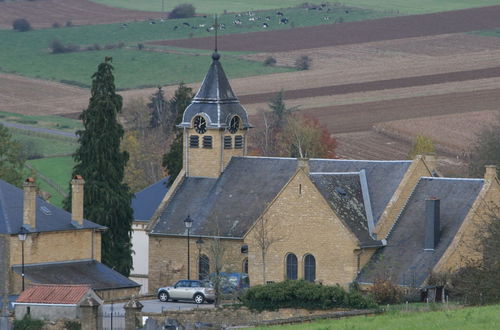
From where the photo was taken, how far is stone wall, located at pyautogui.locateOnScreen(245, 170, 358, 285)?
8281cm

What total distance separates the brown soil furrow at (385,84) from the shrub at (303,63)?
1239 cm

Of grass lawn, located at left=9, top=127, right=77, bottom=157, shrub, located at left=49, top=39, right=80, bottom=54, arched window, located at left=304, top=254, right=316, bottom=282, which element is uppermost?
shrub, located at left=49, top=39, right=80, bottom=54

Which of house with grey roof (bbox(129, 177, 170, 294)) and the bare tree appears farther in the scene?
house with grey roof (bbox(129, 177, 170, 294))

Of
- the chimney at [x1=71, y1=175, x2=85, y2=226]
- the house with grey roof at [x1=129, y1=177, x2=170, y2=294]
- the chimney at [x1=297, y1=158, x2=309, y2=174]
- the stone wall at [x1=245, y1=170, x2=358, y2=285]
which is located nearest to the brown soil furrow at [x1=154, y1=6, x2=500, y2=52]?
the house with grey roof at [x1=129, y1=177, x2=170, y2=294]

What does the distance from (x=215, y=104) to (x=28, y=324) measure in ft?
90.4

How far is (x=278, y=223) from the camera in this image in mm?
84375

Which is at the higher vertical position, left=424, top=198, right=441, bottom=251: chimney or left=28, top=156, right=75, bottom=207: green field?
left=28, top=156, right=75, bottom=207: green field

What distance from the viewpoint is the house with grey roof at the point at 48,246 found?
78.2 m

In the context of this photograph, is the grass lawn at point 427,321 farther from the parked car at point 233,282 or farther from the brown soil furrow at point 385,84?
the brown soil furrow at point 385,84

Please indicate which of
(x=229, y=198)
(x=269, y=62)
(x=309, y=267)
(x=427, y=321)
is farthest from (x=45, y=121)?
(x=427, y=321)

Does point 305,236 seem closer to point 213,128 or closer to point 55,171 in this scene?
point 213,128

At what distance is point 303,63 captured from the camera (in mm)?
173500

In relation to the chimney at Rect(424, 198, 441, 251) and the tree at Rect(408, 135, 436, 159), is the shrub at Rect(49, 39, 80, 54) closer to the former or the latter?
the tree at Rect(408, 135, 436, 159)

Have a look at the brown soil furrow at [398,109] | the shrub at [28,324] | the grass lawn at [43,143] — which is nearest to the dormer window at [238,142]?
the shrub at [28,324]
